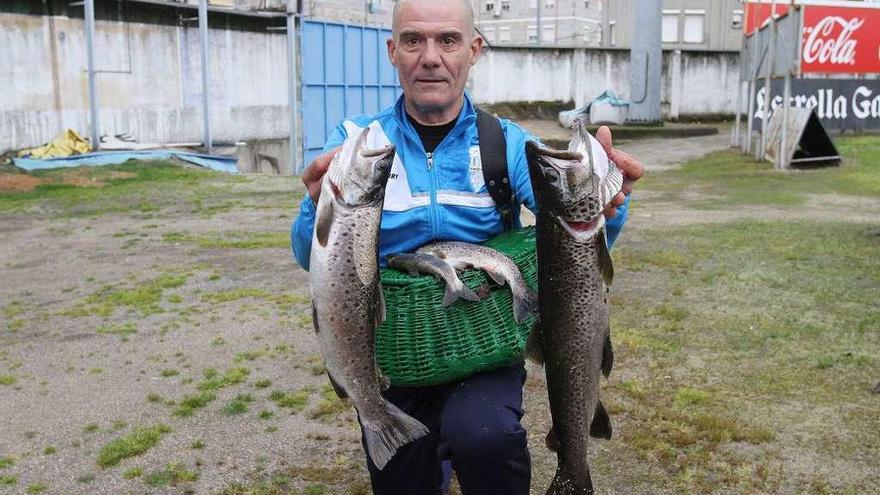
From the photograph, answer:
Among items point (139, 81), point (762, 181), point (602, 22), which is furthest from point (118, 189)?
point (602, 22)

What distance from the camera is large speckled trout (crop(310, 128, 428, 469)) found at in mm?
2818

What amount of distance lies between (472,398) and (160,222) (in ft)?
32.4

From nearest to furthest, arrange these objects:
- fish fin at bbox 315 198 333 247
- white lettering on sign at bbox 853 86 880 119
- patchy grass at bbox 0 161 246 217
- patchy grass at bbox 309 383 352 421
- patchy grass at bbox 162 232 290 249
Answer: fish fin at bbox 315 198 333 247
patchy grass at bbox 309 383 352 421
patchy grass at bbox 162 232 290 249
patchy grass at bbox 0 161 246 217
white lettering on sign at bbox 853 86 880 119

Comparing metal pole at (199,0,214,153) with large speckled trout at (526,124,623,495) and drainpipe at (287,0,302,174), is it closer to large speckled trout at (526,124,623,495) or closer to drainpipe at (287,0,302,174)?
drainpipe at (287,0,302,174)

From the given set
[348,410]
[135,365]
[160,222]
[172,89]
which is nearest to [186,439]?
[348,410]

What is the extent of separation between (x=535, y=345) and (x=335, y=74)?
22.1 m

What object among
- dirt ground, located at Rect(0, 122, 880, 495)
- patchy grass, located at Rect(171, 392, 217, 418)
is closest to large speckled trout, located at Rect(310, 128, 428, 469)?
dirt ground, located at Rect(0, 122, 880, 495)

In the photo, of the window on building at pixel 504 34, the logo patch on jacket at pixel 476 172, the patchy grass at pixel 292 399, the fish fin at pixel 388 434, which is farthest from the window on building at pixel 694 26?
the fish fin at pixel 388 434

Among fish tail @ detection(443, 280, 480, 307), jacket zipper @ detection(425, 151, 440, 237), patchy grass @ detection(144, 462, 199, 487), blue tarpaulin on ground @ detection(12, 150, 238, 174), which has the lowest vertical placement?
patchy grass @ detection(144, 462, 199, 487)

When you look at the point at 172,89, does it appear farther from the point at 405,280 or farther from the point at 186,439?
the point at 405,280

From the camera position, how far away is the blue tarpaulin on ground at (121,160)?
57.9 ft

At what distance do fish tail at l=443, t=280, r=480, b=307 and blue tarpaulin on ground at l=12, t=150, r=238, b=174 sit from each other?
16297 mm

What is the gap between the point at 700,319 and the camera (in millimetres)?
7000

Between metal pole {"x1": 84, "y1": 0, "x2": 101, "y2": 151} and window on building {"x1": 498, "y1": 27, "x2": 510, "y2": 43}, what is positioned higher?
window on building {"x1": 498, "y1": 27, "x2": 510, "y2": 43}
